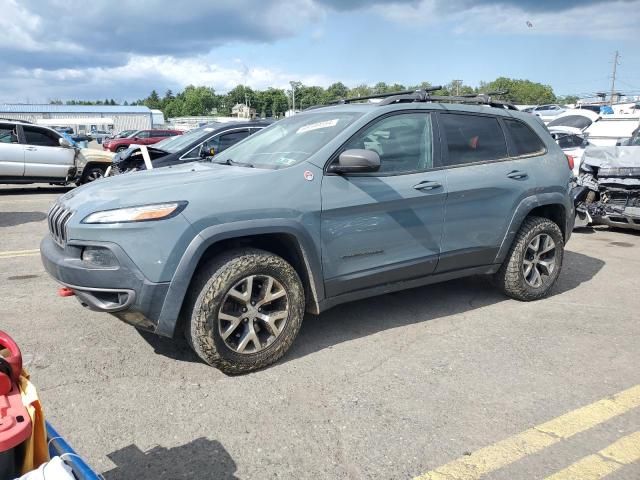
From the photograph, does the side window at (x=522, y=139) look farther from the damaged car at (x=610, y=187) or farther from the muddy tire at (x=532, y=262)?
the damaged car at (x=610, y=187)

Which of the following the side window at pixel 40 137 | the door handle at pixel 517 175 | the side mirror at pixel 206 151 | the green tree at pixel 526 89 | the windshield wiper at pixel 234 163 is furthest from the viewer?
the green tree at pixel 526 89

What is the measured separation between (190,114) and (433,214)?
146 meters

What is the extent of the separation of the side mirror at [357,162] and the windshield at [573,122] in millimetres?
16847

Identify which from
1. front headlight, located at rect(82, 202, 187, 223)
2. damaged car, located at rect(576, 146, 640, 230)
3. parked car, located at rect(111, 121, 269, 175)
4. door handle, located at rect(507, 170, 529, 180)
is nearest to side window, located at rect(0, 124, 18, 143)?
parked car, located at rect(111, 121, 269, 175)

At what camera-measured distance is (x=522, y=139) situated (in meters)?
5.04

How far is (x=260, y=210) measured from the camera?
3.48 m

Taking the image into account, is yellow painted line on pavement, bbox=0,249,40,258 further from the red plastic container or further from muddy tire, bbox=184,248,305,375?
the red plastic container

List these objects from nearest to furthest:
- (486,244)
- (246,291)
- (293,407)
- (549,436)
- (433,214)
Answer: (549,436)
(293,407)
(246,291)
(433,214)
(486,244)

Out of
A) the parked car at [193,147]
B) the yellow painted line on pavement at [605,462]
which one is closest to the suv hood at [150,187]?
Answer: the yellow painted line on pavement at [605,462]

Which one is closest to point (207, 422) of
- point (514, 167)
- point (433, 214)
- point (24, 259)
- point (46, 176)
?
point (433, 214)

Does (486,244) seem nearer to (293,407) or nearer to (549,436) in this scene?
(549,436)

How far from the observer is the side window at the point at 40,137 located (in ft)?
41.1

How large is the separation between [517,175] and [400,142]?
1.29m

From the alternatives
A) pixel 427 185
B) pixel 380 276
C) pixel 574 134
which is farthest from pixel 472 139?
pixel 574 134
